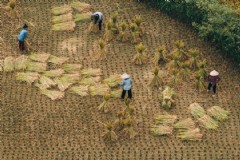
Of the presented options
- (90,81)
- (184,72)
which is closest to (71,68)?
(90,81)

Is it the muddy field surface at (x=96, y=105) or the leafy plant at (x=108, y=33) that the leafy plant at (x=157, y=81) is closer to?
the muddy field surface at (x=96, y=105)

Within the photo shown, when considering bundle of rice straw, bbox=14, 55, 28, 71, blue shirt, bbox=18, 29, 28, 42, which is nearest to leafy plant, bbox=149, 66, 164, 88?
bundle of rice straw, bbox=14, 55, 28, 71

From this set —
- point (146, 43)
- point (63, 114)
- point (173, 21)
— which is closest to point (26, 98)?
point (63, 114)

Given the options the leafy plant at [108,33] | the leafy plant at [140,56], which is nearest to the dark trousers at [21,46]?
the leafy plant at [108,33]

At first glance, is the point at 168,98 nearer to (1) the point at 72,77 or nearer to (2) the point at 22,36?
(1) the point at 72,77

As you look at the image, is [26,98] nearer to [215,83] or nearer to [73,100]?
[73,100]
